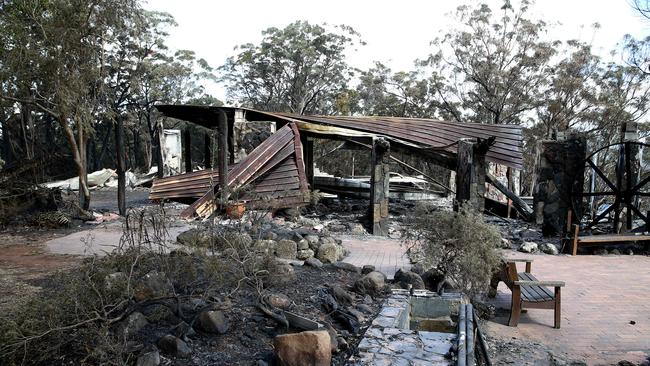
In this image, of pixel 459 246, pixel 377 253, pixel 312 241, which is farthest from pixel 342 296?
pixel 377 253

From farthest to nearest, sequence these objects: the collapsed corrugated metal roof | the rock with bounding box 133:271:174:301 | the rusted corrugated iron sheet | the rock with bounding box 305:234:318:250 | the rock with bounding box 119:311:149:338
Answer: the collapsed corrugated metal roof < the rusted corrugated iron sheet < the rock with bounding box 305:234:318:250 < the rock with bounding box 133:271:174:301 < the rock with bounding box 119:311:149:338

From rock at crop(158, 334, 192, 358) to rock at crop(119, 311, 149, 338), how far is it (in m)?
0.28

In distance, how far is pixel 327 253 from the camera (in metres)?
7.95

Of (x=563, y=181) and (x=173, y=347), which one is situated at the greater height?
(x=563, y=181)

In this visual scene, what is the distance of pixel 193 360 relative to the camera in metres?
3.61

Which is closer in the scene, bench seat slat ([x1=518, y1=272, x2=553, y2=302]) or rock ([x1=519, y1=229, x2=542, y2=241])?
bench seat slat ([x1=518, y1=272, x2=553, y2=302])

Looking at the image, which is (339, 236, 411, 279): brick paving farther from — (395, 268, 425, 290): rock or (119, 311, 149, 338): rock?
(119, 311, 149, 338): rock

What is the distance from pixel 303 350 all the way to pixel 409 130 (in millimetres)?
11052

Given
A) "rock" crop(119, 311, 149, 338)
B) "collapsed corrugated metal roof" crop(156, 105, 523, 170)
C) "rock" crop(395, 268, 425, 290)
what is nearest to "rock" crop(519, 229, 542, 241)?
"collapsed corrugated metal roof" crop(156, 105, 523, 170)

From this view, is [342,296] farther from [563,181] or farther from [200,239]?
[563,181]

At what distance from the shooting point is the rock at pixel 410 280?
6.03 metres

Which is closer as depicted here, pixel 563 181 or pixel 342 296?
pixel 342 296

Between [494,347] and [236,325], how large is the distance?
8.72ft

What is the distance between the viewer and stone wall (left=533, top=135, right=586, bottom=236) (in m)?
12.5
